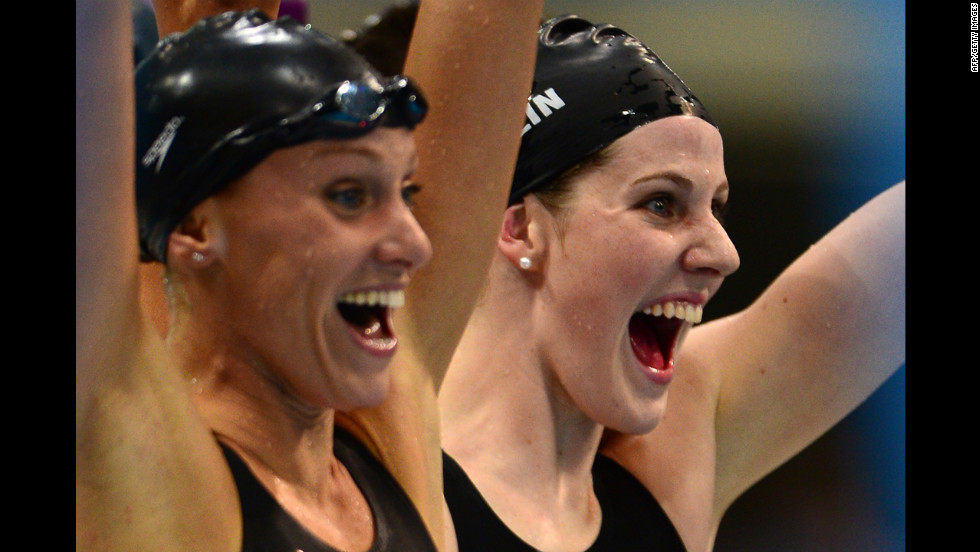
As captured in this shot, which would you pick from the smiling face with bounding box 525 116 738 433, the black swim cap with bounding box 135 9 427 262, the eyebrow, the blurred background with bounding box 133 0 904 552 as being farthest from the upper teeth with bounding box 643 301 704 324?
the black swim cap with bounding box 135 9 427 262

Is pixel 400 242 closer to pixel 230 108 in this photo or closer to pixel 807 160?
pixel 230 108

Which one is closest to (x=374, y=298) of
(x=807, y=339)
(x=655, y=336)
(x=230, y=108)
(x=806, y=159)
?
(x=230, y=108)

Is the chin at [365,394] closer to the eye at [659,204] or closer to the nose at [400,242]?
the nose at [400,242]

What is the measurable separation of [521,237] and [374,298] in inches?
17.8

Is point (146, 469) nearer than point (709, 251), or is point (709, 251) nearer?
point (146, 469)

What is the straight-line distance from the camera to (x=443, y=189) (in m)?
0.97

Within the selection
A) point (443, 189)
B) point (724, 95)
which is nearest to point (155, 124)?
point (443, 189)

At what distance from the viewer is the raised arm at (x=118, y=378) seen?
687 mm

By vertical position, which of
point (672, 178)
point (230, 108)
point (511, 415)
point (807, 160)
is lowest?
point (807, 160)

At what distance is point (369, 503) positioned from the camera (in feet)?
2.92

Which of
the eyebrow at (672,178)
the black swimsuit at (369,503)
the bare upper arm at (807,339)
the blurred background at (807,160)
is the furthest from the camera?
the blurred background at (807,160)

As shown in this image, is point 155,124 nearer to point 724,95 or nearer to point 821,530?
point 724,95

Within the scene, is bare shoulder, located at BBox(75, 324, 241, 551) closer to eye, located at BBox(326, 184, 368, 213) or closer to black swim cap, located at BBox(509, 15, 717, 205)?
eye, located at BBox(326, 184, 368, 213)

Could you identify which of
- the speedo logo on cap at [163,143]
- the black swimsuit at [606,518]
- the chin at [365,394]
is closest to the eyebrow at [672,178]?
the black swimsuit at [606,518]
